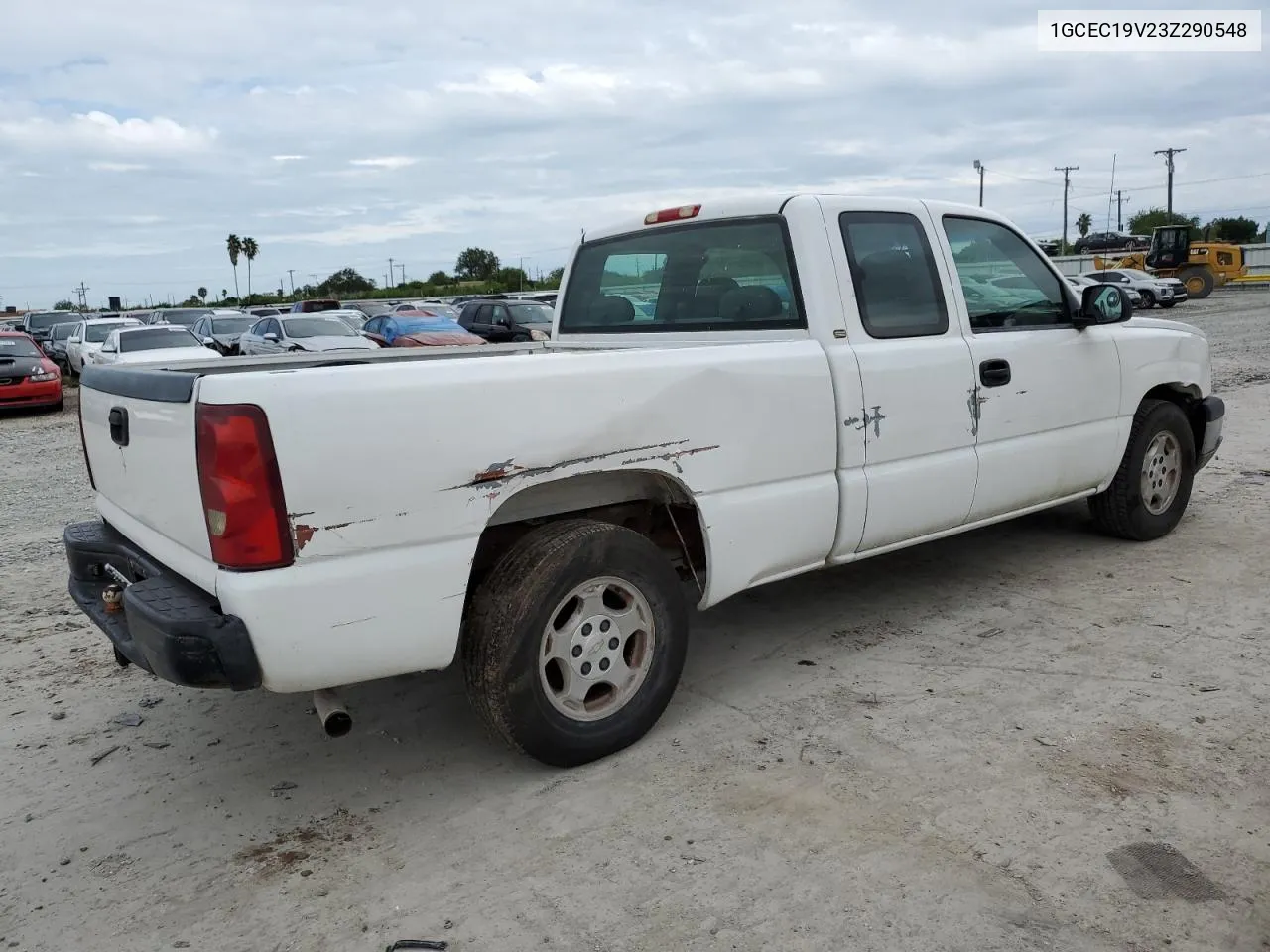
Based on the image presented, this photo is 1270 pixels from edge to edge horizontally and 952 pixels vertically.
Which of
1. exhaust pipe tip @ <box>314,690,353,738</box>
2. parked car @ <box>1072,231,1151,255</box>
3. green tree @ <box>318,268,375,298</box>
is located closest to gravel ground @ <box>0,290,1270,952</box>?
exhaust pipe tip @ <box>314,690,353,738</box>

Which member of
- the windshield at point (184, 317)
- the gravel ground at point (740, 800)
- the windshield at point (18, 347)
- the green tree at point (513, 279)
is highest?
the green tree at point (513, 279)

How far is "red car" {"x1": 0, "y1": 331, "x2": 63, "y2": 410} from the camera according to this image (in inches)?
639

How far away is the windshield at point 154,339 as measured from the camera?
18.8 meters

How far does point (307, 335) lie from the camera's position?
2023 centimetres

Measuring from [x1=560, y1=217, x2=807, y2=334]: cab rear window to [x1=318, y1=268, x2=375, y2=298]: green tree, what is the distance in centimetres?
7490

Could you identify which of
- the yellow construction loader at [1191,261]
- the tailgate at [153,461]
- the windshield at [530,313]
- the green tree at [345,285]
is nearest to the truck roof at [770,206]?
the tailgate at [153,461]

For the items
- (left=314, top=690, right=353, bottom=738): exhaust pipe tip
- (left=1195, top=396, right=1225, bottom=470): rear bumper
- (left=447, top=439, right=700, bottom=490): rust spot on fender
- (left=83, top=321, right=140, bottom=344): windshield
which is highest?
(left=83, top=321, right=140, bottom=344): windshield

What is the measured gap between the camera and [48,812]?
11.1 ft

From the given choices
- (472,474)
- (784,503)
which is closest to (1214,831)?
(784,503)

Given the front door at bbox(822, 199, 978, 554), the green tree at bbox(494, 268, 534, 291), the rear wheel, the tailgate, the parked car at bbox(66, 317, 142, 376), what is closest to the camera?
the tailgate

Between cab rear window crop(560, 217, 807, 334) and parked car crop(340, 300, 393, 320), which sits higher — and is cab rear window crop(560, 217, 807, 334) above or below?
below

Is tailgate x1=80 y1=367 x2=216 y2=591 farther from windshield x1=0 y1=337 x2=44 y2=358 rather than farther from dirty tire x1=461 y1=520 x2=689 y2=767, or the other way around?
windshield x1=0 y1=337 x2=44 y2=358

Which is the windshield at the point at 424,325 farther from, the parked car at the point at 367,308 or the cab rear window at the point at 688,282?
the cab rear window at the point at 688,282

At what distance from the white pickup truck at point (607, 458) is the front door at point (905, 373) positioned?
0.01 meters
